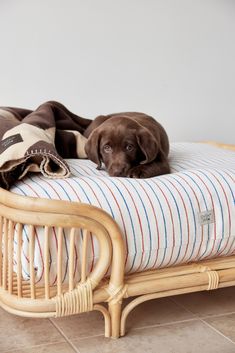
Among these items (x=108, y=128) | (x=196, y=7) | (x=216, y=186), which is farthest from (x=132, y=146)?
(x=196, y=7)

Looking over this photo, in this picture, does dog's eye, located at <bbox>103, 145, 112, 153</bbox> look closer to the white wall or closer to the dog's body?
the dog's body

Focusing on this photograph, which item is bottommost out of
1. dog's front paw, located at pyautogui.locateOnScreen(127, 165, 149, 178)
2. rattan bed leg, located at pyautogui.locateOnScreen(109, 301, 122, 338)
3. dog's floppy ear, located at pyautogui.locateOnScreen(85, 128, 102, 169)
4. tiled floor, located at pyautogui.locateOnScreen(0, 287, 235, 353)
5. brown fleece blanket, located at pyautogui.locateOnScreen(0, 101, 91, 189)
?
tiled floor, located at pyautogui.locateOnScreen(0, 287, 235, 353)

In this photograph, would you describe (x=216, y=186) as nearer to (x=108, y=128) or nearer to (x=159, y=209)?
(x=159, y=209)

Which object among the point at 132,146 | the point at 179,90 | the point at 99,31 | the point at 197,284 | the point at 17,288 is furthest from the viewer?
the point at 179,90

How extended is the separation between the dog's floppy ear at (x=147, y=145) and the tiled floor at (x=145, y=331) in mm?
502

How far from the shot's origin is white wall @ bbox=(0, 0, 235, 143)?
9.84 feet

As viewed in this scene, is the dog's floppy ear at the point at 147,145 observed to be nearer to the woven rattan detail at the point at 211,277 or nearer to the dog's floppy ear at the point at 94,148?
the dog's floppy ear at the point at 94,148

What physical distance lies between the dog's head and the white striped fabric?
0.81ft

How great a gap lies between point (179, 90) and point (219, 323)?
1858mm

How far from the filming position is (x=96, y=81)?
10.4ft

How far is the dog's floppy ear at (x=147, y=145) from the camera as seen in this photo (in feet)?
6.56

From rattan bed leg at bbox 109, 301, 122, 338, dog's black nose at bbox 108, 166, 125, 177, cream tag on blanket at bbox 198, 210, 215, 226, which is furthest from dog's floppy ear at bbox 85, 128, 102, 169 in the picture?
rattan bed leg at bbox 109, 301, 122, 338

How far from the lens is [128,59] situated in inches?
126

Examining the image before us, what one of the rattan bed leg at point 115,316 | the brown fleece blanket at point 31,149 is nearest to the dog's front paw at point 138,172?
the brown fleece blanket at point 31,149
